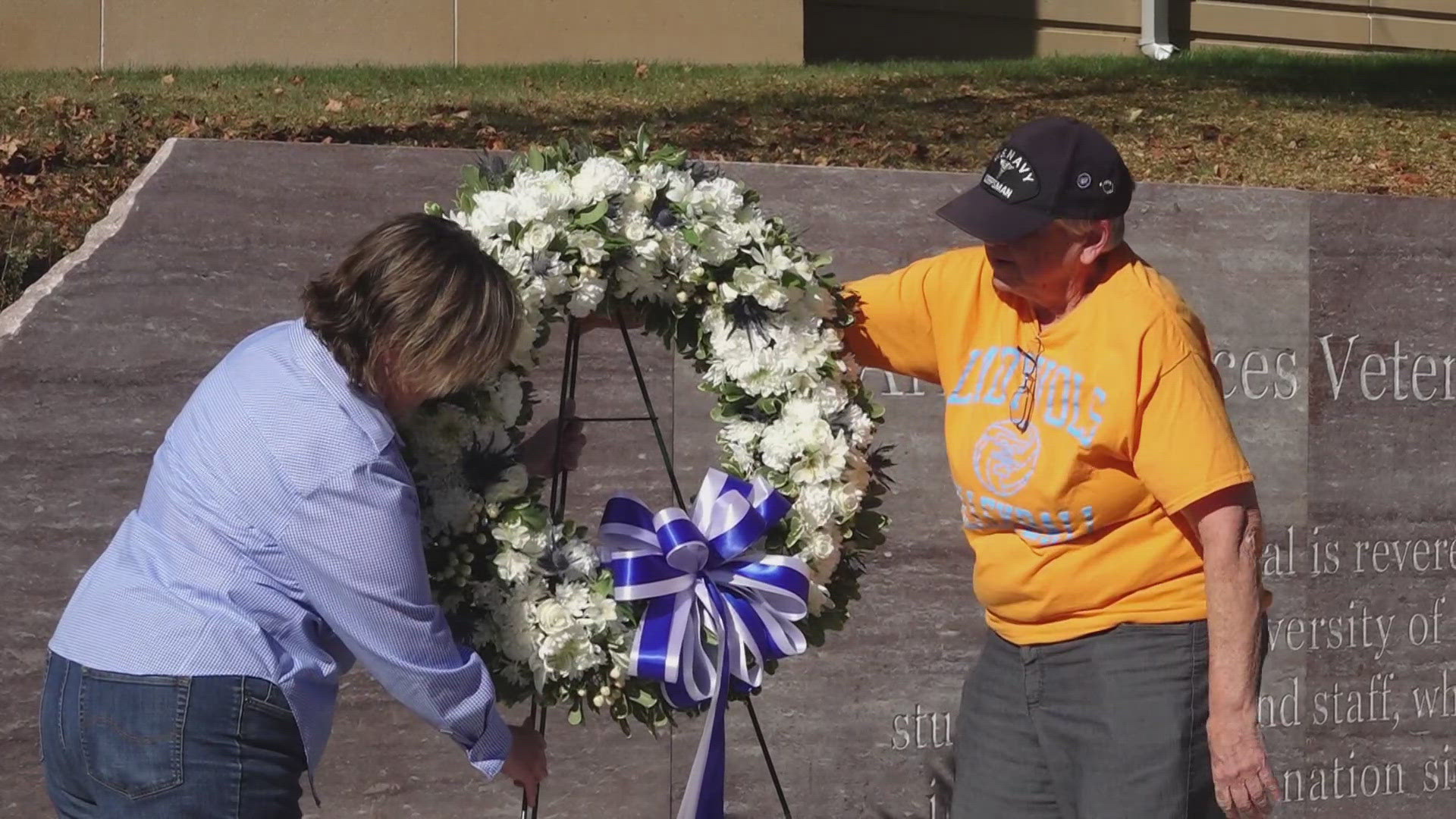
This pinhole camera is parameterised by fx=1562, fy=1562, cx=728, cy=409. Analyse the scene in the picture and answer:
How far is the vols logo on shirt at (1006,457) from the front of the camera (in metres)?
2.94

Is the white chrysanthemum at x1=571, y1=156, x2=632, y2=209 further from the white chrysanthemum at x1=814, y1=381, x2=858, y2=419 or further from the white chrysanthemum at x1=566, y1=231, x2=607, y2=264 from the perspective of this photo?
the white chrysanthemum at x1=814, y1=381, x2=858, y2=419

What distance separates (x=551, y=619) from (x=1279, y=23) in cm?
1363

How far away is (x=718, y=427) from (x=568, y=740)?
3.32ft

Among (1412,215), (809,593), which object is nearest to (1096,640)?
(809,593)

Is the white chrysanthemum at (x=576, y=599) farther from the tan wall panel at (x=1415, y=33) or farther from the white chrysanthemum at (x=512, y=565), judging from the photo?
the tan wall panel at (x=1415, y=33)

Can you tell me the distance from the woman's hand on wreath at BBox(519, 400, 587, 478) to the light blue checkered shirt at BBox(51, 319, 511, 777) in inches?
33.9

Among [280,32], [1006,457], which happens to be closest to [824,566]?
[1006,457]

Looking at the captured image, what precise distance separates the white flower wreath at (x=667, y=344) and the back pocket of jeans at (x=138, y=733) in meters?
0.72

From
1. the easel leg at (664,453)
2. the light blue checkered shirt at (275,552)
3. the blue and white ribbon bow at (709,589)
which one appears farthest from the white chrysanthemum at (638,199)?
the light blue checkered shirt at (275,552)

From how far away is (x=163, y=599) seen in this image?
236 cm

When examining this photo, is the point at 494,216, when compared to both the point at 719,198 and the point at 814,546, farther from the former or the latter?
the point at 814,546

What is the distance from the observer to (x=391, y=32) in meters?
10.3

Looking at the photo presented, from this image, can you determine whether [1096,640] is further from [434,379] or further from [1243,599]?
[434,379]

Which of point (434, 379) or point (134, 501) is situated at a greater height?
point (434, 379)
